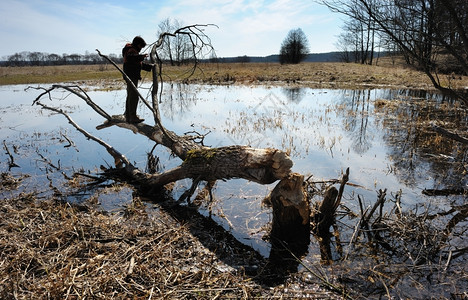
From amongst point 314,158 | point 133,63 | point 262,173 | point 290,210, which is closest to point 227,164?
point 262,173

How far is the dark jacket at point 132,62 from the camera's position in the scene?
7.21 m

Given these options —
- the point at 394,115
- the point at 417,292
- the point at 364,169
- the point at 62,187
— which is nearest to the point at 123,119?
the point at 62,187

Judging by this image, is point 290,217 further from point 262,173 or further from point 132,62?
point 132,62

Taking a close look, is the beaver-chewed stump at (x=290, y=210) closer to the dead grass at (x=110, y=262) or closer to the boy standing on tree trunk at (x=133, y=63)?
the dead grass at (x=110, y=262)

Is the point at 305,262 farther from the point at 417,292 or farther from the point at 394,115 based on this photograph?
the point at 394,115

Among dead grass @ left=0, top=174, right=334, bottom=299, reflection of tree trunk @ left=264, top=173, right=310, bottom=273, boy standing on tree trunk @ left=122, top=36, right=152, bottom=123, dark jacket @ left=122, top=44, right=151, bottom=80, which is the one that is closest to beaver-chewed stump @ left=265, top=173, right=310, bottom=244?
reflection of tree trunk @ left=264, top=173, right=310, bottom=273

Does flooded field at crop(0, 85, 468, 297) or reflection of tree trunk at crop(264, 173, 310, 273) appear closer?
flooded field at crop(0, 85, 468, 297)

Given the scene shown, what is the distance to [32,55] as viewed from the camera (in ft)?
381

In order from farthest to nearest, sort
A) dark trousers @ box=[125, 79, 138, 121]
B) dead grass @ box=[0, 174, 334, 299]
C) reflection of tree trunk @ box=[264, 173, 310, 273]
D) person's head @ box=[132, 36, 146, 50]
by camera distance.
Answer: dark trousers @ box=[125, 79, 138, 121] < person's head @ box=[132, 36, 146, 50] < reflection of tree trunk @ box=[264, 173, 310, 273] < dead grass @ box=[0, 174, 334, 299]

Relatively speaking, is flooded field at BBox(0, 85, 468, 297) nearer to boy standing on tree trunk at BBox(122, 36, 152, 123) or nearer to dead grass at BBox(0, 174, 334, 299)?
dead grass at BBox(0, 174, 334, 299)

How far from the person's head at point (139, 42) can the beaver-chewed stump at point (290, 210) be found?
190 inches

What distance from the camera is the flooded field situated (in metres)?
4.53

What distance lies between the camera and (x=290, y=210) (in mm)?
4820

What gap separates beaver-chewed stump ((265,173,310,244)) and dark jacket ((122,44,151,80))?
4.73 metres
